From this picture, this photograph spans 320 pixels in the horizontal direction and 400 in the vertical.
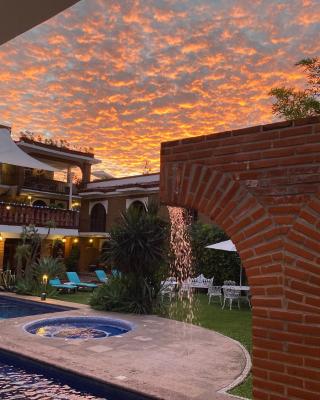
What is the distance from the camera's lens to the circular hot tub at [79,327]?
11.2 metres

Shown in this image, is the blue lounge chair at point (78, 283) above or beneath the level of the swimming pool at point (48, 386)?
above

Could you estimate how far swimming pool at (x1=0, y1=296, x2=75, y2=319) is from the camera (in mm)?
14852

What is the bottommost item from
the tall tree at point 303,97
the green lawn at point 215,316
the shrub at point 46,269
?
the green lawn at point 215,316

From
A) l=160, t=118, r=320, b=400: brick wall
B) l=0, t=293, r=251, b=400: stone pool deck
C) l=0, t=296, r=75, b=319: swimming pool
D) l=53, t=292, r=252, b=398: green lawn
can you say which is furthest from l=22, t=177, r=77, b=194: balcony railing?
l=160, t=118, r=320, b=400: brick wall

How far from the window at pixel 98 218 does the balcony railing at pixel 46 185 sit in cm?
242

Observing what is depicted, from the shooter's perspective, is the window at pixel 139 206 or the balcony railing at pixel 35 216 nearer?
the window at pixel 139 206

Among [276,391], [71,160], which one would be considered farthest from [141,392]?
[71,160]

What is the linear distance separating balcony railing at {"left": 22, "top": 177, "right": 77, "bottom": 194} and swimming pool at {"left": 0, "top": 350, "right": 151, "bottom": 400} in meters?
24.7

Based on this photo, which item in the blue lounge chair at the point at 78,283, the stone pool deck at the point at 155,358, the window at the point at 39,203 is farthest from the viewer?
the window at the point at 39,203

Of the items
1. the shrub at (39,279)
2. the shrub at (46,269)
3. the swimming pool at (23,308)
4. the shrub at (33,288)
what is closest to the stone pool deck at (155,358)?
the swimming pool at (23,308)

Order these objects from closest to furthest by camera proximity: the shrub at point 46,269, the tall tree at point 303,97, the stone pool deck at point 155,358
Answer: the stone pool deck at point 155,358, the tall tree at point 303,97, the shrub at point 46,269

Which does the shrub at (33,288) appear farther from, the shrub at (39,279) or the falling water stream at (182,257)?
the falling water stream at (182,257)

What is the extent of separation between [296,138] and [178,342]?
25.0ft

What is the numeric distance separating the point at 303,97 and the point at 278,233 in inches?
494
